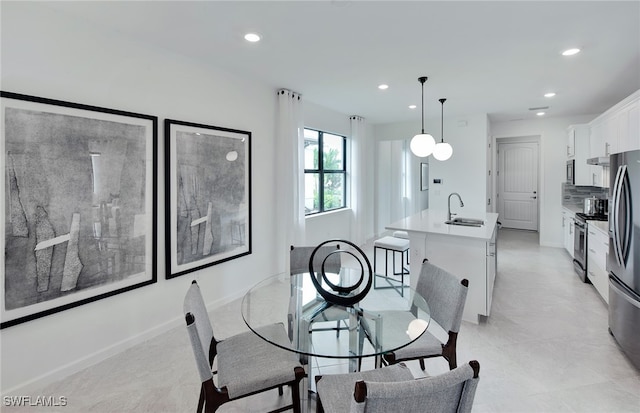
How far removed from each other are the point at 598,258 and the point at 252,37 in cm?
452

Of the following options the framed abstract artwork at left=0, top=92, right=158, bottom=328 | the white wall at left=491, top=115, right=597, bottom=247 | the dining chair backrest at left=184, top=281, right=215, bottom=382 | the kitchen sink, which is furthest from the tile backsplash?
the framed abstract artwork at left=0, top=92, right=158, bottom=328

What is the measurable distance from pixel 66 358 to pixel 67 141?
5.20 feet

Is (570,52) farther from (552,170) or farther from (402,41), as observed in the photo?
(552,170)

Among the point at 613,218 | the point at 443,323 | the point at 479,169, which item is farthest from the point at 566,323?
the point at 479,169

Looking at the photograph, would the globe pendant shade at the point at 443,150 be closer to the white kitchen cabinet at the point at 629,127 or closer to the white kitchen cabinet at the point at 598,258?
the white kitchen cabinet at the point at 629,127

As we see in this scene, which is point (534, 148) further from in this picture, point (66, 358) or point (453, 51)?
point (66, 358)

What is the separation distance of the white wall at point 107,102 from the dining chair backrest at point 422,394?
2392 millimetres

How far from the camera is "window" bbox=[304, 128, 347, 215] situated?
17.0 ft

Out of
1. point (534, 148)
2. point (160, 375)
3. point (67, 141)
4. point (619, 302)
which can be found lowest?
point (160, 375)

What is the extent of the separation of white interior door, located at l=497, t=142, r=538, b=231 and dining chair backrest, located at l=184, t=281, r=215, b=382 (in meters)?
8.28

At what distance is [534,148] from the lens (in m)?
7.61

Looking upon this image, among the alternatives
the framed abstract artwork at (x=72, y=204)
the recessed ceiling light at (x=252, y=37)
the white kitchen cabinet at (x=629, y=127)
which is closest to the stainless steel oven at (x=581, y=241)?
the white kitchen cabinet at (x=629, y=127)

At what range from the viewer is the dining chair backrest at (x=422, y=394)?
94 centimetres

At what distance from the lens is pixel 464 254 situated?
3119 millimetres
